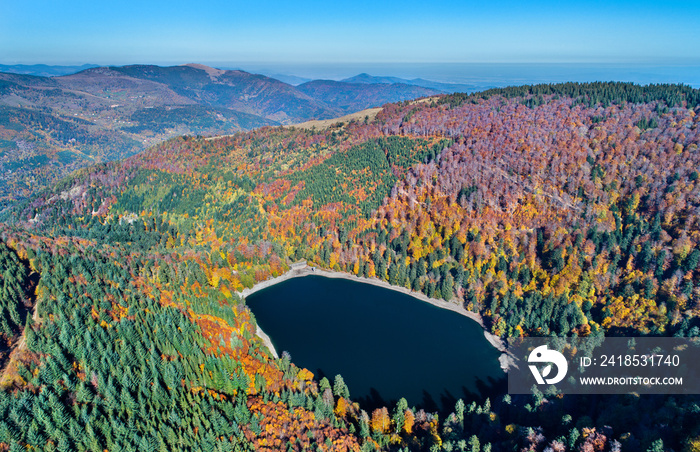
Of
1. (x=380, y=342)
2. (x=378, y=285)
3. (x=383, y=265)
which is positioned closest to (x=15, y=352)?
(x=380, y=342)

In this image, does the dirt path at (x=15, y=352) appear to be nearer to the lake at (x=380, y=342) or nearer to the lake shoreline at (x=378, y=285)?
the lake shoreline at (x=378, y=285)

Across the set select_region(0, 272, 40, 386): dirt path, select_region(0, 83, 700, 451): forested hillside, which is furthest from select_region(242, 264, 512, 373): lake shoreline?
select_region(0, 272, 40, 386): dirt path

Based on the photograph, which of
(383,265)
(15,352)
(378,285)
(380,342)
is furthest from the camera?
(383,265)

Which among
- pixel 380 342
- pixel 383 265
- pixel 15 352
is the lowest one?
pixel 380 342

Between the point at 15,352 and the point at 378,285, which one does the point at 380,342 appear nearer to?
the point at 378,285

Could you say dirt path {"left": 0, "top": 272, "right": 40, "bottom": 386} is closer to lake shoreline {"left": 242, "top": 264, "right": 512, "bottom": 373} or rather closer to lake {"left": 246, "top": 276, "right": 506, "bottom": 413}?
lake shoreline {"left": 242, "top": 264, "right": 512, "bottom": 373}

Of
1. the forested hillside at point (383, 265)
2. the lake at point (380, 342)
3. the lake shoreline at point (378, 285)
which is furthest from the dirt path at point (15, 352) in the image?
the lake at point (380, 342)

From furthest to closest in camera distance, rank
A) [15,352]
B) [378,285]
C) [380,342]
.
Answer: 1. [378,285]
2. [380,342]
3. [15,352]
